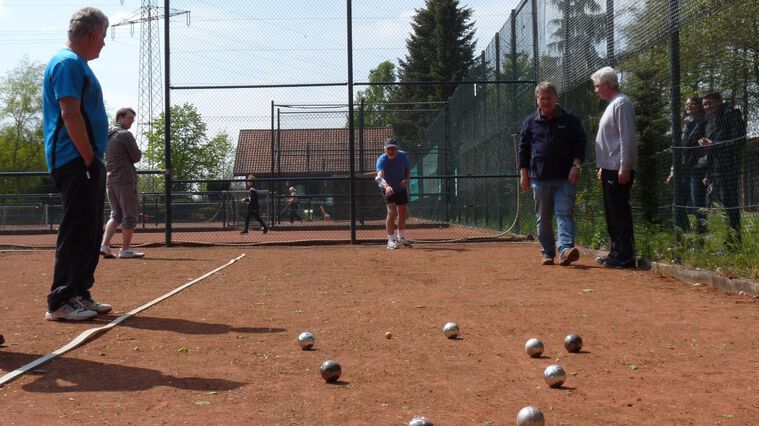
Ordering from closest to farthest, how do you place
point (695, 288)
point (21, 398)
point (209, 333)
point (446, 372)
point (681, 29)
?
point (21, 398) → point (446, 372) → point (209, 333) → point (695, 288) → point (681, 29)

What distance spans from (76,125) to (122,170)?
5.48 meters

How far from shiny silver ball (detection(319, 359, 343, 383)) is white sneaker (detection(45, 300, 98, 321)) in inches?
102

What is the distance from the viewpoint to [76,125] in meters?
5.78

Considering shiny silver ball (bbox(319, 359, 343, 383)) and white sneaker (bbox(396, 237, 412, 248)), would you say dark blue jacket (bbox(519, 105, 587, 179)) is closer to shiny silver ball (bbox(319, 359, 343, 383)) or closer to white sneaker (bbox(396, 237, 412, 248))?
white sneaker (bbox(396, 237, 412, 248))

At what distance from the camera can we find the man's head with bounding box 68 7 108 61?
19.6ft

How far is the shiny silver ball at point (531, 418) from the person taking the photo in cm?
303

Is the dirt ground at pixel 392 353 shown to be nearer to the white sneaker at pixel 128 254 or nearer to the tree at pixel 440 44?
the white sneaker at pixel 128 254

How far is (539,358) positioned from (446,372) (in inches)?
23.8

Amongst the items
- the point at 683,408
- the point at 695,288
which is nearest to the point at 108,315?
the point at 683,408

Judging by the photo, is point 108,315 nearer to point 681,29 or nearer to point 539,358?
point 539,358

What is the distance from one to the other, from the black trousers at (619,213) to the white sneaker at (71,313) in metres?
5.36

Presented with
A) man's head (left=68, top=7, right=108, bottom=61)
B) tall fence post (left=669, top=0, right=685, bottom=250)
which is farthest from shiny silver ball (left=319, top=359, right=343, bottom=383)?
tall fence post (left=669, top=0, right=685, bottom=250)

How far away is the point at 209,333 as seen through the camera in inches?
211

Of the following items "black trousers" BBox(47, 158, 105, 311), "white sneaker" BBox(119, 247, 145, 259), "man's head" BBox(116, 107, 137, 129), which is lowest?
"white sneaker" BBox(119, 247, 145, 259)
